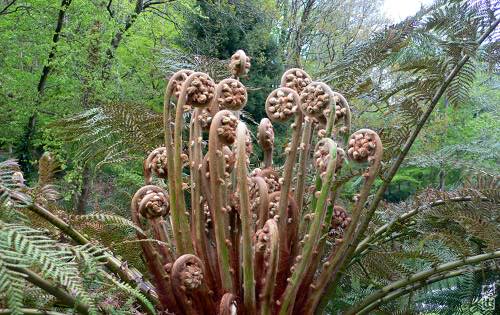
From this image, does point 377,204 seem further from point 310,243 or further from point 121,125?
point 121,125

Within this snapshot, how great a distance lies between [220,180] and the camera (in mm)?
921

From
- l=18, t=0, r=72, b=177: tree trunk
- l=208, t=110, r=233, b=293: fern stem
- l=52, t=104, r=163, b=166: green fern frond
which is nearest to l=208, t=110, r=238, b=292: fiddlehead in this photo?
l=208, t=110, r=233, b=293: fern stem

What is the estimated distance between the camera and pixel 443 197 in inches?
42.8

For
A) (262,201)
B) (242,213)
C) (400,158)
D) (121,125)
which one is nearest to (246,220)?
(242,213)

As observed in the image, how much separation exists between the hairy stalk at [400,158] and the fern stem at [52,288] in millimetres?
432

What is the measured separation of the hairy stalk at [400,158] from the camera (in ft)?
3.22

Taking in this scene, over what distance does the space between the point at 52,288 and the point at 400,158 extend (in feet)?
2.21

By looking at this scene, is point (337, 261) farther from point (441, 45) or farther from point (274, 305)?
point (441, 45)

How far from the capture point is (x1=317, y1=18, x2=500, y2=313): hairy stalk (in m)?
0.98

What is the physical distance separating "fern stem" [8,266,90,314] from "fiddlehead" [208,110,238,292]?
0.80ft

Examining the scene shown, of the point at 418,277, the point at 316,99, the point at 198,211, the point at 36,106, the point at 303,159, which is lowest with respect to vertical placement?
the point at 36,106

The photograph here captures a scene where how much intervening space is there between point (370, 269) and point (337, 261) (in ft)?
0.81

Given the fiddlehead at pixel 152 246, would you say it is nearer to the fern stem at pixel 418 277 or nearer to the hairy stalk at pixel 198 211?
the hairy stalk at pixel 198 211

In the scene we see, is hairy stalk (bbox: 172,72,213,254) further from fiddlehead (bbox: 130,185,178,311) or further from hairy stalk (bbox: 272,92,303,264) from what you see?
hairy stalk (bbox: 272,92,303,264)
